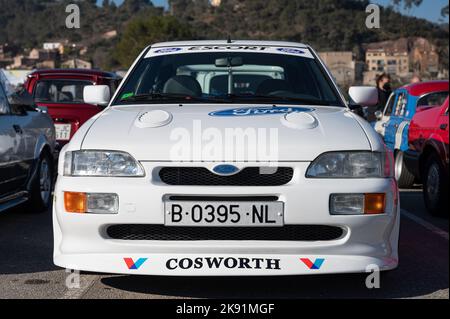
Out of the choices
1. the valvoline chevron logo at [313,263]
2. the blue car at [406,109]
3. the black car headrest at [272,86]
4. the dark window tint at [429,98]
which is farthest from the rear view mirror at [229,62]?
the dark window tint at [429,98]

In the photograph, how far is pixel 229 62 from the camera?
5.47m

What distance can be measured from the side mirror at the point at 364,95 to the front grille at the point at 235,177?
1.70 metres

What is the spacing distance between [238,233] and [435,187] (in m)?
3.93

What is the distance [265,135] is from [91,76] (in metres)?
6.93

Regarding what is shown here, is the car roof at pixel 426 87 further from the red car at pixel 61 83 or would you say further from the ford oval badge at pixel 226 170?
the ford oval badge at pixel 226 170

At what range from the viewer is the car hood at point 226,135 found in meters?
3.83

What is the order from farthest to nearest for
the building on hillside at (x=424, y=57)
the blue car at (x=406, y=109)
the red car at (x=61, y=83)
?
the building on hillside at (x=424, y=57)
the red car at (x=61, y=83)
the blue car at (x=406, y=109)

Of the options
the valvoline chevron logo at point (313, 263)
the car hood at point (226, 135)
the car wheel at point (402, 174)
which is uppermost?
the car hood at point (226, 135)

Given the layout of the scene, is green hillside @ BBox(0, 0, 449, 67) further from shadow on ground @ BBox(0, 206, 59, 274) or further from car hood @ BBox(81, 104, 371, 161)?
car hood @ BBox(81, 104, 371, 161)

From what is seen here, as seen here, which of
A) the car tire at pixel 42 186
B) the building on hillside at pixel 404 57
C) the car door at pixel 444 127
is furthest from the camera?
the building on hillside at pixel 404 57

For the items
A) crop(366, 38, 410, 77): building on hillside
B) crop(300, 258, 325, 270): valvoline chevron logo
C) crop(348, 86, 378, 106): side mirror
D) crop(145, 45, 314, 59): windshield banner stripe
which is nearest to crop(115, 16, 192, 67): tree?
crop(366, 38, 410, 77): building on hillside

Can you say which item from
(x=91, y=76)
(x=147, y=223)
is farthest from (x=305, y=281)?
(x=91, y=76)

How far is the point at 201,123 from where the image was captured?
4.11 metres
